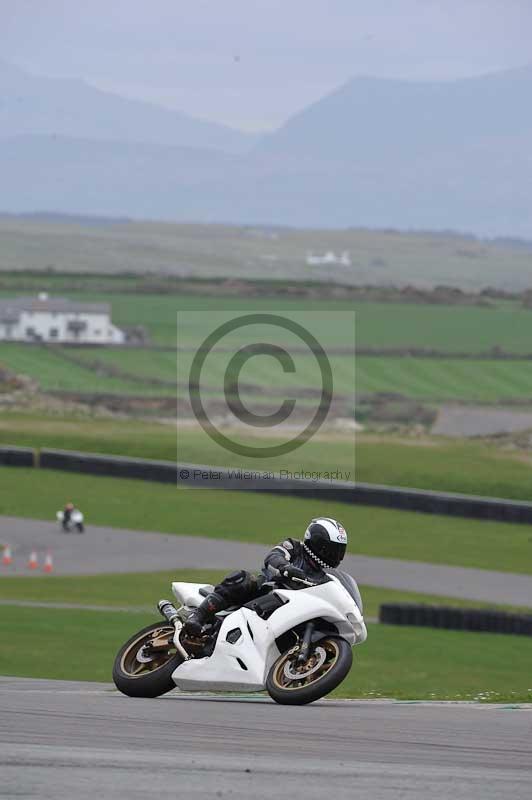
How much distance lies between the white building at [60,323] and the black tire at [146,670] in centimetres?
9446

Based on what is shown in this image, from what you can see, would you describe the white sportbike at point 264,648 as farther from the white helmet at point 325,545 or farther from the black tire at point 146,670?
the white helmet at point 325,545

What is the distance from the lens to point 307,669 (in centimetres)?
1044

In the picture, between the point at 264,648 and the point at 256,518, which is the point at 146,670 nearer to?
the point at 264,648

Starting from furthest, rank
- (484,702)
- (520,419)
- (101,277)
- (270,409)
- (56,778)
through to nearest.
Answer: (101,277) < (270,409) < (520,419) < (484,702) < (56,778)

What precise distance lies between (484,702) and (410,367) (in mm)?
82537

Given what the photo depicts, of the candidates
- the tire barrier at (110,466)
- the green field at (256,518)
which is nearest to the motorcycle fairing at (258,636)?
the green field at (256,518)

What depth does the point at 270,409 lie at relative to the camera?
71312 millimetres

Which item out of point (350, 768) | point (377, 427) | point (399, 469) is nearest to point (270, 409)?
point (377, 427)

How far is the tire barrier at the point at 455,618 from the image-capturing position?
2469cm

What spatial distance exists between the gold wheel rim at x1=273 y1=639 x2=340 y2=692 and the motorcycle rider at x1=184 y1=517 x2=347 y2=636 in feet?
1.95

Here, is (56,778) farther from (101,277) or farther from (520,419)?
(101,277)

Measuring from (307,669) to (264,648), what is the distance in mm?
413

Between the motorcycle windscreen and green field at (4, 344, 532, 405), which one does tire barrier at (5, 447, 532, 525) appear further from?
green field at (4, 344, 532, 405)

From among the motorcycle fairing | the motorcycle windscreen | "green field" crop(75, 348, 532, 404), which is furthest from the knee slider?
"green field" crop(75, 348, 532, 404)
